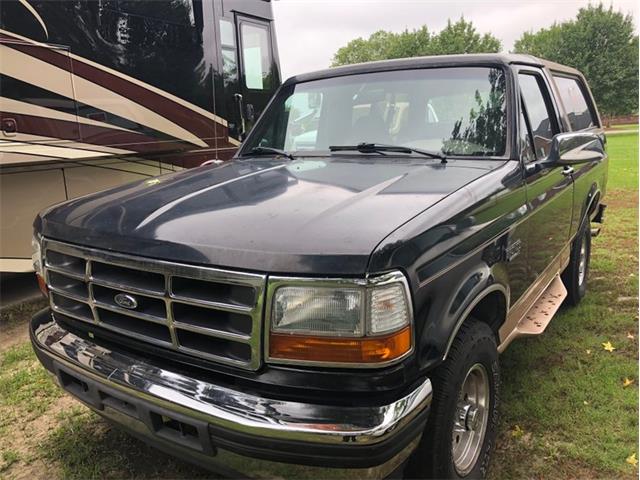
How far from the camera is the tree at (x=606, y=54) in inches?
1583

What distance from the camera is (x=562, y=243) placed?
3.76 m

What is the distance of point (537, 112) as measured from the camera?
→ 3434 mm

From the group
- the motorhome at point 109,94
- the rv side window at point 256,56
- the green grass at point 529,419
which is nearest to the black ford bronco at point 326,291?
the green grass at point 529,419

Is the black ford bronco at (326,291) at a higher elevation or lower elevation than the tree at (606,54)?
lower

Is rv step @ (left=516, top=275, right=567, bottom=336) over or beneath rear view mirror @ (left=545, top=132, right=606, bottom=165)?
beneath

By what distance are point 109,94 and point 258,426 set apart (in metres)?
4.48

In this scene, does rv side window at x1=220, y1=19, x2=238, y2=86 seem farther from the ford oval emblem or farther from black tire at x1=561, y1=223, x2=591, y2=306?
the ford oval emblem

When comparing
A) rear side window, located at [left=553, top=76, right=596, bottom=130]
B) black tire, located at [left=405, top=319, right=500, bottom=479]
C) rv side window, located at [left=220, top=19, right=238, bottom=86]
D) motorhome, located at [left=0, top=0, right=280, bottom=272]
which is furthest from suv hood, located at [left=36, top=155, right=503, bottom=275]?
rv side window, located at [left=220, top=19, right=238, bottom=86]

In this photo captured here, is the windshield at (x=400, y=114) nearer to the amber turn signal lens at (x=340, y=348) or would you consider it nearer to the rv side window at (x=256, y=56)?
the amber turn signal lens at (x=340, y=348)

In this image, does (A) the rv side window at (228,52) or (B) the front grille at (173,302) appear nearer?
(B) the front grille at (173,302)

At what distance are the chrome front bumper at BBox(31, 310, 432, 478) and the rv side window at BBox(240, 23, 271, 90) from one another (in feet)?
18.4

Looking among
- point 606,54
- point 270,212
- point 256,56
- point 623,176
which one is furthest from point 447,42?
point 270,212

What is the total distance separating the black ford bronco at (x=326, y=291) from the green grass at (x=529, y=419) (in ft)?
1.48

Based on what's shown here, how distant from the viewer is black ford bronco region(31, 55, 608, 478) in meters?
1.71
